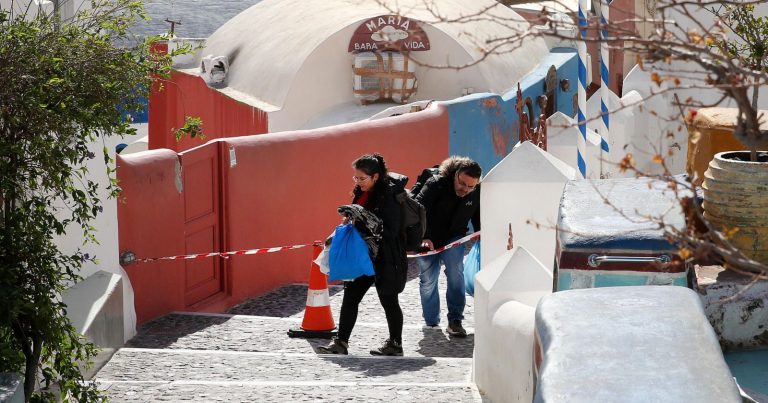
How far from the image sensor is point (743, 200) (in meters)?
6.66

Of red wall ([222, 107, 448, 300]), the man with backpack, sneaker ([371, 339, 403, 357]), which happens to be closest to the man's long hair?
the man with backpack

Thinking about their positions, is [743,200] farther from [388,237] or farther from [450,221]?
[450,221]

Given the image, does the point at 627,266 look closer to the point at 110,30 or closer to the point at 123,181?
the point at 110,30

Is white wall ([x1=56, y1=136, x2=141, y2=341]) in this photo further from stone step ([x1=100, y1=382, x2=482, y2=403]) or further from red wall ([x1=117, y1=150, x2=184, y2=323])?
stone step ([x1=100, y1=382, x2=482, y2=403])

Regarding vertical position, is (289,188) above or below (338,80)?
below

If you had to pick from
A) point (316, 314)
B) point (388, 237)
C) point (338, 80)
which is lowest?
point (316, 314)

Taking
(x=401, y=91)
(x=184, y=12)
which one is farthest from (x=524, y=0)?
(x=401, y=91)

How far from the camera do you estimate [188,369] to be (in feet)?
27.6

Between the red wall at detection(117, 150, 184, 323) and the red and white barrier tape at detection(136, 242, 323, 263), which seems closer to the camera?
the red wall at detection(117, 150, 184, 323)

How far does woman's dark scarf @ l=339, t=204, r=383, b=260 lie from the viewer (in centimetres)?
885

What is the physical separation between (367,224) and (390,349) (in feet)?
3.33

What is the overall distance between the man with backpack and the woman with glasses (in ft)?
3.02

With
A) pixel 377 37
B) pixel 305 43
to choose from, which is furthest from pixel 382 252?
pixel 305 43

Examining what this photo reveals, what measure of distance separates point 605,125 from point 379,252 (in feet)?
9.81
